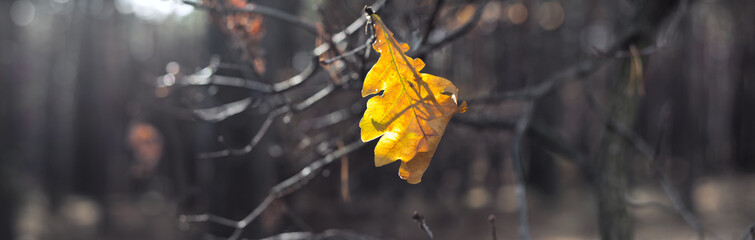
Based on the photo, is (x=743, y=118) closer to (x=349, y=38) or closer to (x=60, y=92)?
(x=349, y=38)

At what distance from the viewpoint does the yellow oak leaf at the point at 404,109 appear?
1071 millimetres

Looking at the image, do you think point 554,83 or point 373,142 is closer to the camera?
point 373,142

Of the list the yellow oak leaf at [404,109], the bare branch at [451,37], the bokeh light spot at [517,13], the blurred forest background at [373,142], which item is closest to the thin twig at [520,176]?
the blurred forest background at [373,142]

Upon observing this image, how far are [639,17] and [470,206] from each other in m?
9.06

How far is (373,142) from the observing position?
7.06 ft

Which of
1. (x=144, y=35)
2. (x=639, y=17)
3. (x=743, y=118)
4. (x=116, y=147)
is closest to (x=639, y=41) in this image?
(x=639, y=17)

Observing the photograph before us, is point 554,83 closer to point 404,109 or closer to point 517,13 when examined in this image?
point 404,109

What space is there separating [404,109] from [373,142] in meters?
1.06

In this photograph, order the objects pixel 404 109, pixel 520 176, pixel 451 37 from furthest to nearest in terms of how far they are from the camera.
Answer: pixel 520 176, pixel 451 37, pixel 404 109

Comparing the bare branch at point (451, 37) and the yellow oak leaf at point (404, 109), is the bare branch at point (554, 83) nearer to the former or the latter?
the bare branch at point (451, 37)

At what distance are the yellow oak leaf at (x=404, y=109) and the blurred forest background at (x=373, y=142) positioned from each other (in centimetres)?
38

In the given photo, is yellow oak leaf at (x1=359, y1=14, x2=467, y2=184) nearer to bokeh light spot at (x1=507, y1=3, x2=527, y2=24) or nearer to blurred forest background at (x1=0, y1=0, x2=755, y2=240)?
blurred forest background at (x1=0, y1=0, x2=755, y2=240)

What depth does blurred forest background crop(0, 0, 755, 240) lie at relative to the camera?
2.28 metres

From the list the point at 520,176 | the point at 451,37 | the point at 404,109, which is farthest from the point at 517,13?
the point at 404,109
